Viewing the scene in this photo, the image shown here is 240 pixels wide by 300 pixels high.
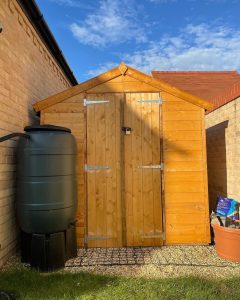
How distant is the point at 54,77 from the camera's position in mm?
6699

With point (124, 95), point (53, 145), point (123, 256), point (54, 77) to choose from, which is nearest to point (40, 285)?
point (123, 256)

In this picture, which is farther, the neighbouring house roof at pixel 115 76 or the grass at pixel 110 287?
the neighbouring house roof at pixel 115 76

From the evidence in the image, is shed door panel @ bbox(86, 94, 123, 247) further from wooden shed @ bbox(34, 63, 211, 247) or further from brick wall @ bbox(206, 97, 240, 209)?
brick wall @ bbox(206, 97, 240, 209)

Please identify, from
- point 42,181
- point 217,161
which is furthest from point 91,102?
point 217,161

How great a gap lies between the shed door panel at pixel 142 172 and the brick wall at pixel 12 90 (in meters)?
1.64

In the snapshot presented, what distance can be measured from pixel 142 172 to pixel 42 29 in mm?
3226

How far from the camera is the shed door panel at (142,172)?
4.51 meters

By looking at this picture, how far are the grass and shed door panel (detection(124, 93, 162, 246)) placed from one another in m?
1.26

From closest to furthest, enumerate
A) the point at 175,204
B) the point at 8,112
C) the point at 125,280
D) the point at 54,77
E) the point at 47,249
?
1. the point at 125,280
2. the point at 47,249
3. the point at 8,112
4. the point at 175,204
5. the point at 54,77

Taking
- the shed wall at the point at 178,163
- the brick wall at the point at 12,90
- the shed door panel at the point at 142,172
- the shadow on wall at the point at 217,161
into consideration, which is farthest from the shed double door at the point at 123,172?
the shadow on wall at the point at 217,161

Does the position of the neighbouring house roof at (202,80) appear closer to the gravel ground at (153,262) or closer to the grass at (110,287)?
the gravel ground at (153,262)

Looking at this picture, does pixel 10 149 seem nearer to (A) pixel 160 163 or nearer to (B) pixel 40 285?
(B) pixel 40 285

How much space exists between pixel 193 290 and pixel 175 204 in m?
1.67

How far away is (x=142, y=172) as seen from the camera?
15.0ft
